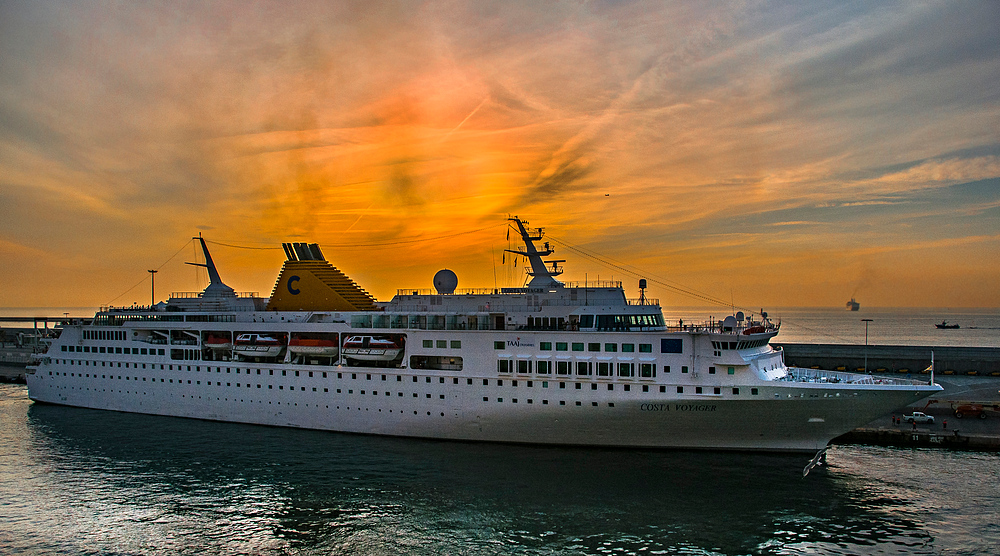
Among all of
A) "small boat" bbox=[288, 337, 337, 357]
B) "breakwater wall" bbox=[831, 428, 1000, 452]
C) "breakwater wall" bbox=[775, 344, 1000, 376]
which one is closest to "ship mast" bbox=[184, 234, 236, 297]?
"small boat" bbox=[288, 337, 337, 357]

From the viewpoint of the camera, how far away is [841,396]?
2091 centimetres

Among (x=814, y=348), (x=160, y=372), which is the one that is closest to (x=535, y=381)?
(x=160, y=372)

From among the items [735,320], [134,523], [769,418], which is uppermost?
[735,320]

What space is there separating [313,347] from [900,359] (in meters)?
47.3

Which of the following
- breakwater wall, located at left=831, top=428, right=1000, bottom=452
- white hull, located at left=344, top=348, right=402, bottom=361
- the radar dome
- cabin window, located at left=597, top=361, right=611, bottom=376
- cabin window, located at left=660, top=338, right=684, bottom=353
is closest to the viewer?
cabin window, located at left=660, top=338, right=684, bottom=353

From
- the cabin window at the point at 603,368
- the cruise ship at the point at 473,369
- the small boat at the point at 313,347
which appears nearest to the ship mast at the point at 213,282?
the cruise ship at the point at 473,369

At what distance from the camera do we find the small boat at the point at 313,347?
27884mm

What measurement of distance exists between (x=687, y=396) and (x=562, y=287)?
25.9ft

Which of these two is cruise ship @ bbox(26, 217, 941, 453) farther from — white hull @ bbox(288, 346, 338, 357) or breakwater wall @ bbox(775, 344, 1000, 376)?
breakwater wall @ bbox(775, 344, 1000, 376)

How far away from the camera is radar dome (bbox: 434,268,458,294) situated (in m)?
29.7

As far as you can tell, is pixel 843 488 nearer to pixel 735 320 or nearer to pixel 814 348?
pixel 735 320

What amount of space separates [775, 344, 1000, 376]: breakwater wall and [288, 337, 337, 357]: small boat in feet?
126

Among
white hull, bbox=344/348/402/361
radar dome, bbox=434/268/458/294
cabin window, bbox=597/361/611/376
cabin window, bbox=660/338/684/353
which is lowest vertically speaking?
cabin window, bbox=597/361/611/376

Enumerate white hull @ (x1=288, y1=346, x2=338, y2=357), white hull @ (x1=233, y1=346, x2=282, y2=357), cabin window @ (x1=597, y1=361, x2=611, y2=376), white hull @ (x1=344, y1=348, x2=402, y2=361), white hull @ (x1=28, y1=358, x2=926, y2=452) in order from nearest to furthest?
white hull @ (x1=28, y1=358, x2=926, y2=452), cabin window @ (x1=597, y1=361, x2=611, y2=376), white hull @ (x1=344, y1=348, x2=402, y2=361), white hull @ (x1=288, y1=346, x2=338, y2=357), white hull @ (x1=233, y1=346, x2=282, y2=357)
